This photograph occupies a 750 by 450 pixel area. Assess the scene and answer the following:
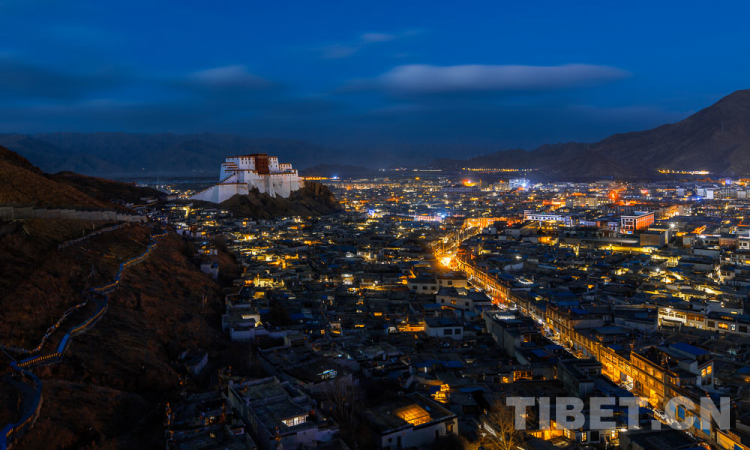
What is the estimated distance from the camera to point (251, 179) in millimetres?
51188

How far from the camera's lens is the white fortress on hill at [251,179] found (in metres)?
48.5

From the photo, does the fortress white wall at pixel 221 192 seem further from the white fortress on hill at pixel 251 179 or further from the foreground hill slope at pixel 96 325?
the foreground hill slope at pixel 96 325

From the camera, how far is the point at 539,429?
1072 centimetres

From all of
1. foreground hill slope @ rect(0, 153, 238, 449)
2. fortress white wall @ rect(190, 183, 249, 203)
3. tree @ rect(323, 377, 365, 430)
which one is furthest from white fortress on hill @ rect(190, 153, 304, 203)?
tree @ rect(323, 377, 365, 430)

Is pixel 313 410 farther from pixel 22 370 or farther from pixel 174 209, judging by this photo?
pixel 174 209

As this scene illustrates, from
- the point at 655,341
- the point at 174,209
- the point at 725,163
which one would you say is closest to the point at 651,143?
the point at 725,163

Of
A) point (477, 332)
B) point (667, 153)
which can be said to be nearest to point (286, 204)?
point (477, 332)

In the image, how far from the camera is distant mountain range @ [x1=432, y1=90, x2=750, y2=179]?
13775 cm

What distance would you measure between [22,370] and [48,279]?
4.14 meters

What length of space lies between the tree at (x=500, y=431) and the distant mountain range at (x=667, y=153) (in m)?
130

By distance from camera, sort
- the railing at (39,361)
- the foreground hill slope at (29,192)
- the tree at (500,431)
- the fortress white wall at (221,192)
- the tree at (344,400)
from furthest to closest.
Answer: the fortress white wall at (221,192) → the foreground hill slope at (29,192) → the tree at (500,431) → the tree at (344,400) → the railing at (39,361)

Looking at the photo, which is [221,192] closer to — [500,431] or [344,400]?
[344,400]

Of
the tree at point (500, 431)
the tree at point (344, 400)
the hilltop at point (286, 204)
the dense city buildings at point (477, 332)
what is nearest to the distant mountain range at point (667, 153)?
the hilltop at point (286, 204)

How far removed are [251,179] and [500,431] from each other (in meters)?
44.0
